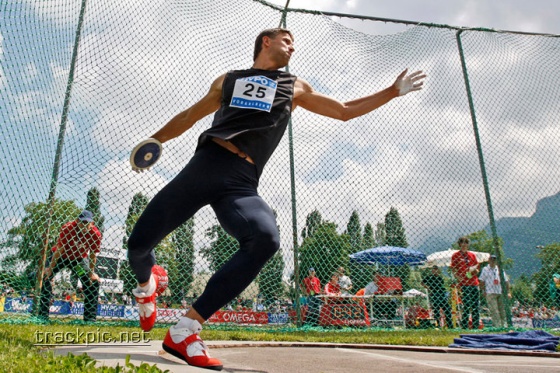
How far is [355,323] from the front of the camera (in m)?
9.15

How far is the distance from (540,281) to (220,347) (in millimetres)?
8054

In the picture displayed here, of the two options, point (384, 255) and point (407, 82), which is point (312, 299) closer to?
point (384, 255)

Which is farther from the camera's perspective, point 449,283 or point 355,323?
point 449,283

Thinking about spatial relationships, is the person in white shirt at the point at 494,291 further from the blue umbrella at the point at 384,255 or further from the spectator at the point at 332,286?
the spectator at the point at 332,286

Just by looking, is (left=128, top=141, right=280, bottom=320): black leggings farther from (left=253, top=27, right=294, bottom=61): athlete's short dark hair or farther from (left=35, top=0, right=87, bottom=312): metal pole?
(left=35, top=0, right=87, bottom=312): metal pole

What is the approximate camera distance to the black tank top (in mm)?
2561

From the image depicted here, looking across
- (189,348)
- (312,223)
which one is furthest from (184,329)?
(312,223)

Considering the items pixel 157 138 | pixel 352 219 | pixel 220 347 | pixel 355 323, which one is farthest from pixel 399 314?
pixel 157 138

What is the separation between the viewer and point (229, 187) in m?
2.45

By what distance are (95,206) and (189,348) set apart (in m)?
4.84

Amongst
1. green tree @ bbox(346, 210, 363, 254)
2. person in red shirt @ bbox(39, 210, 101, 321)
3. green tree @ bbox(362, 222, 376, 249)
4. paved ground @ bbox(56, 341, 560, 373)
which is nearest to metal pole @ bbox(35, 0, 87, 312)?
person in red shirt @ bbox(39, 210, 101, 321)

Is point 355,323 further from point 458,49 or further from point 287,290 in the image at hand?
point 458,49

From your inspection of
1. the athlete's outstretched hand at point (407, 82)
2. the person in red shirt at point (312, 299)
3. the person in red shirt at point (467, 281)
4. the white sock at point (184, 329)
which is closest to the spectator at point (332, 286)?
the person in red shirt at point (312, 299)

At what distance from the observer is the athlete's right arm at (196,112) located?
2.87m
